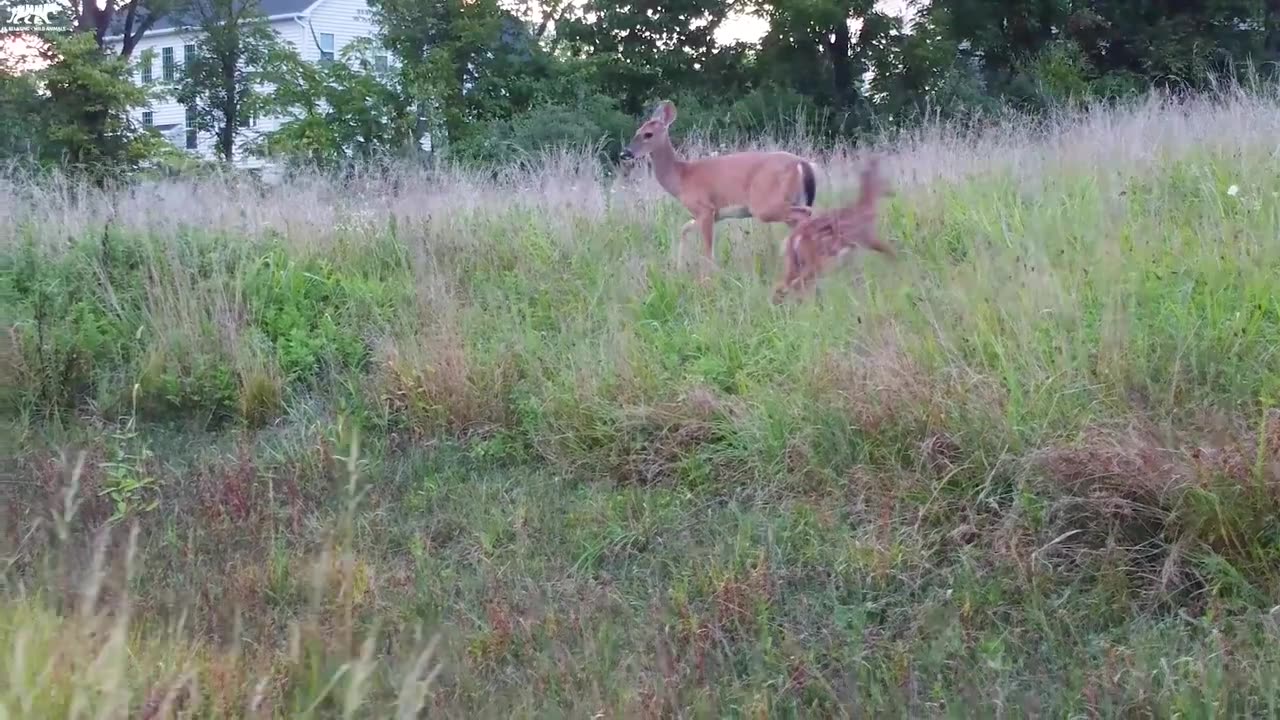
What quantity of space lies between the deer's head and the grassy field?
1536 millimetres

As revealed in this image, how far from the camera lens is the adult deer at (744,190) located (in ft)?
26.0

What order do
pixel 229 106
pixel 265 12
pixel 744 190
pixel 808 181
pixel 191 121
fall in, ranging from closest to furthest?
pixel 808 181 < pixel 744 190 < pixel 229 106 < pixel 191 121 < pixel 265 12

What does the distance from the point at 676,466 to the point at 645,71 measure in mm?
18433

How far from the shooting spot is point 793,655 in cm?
353

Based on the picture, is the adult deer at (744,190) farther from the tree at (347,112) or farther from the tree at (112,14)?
the tree at (112,14)

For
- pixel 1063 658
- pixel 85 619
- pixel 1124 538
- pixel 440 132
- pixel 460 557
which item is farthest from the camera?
pixel 440 132

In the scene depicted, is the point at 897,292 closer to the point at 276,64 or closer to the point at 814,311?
the point at 814,311

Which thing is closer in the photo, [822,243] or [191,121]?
[822,243]

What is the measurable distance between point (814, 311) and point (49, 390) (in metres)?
4.14

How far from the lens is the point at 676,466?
Answer: 4.98 metres

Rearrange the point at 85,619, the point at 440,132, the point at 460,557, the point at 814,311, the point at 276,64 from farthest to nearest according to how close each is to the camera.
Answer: the point at 276,64, the point at 440,132, the point at 814,311, the point at 460,557, the point at 85,619

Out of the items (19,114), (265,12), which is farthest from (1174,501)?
(265,12)

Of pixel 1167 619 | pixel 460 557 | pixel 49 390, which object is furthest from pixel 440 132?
pixel 1167 619

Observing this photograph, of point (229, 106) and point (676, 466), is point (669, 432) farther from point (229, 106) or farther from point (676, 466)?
point (229, 106)
